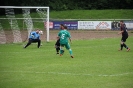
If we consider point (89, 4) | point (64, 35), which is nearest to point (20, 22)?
point (64, 35)

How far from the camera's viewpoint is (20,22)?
116ft

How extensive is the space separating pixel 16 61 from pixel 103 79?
7113 mm

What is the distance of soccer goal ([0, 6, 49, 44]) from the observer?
33844 mm

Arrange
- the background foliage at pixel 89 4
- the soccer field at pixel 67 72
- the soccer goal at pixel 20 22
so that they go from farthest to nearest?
the background foliage at pixel 89 4, the soccer goal at pixel 20 22, the soccer field at pixel 67 72

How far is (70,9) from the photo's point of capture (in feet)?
224

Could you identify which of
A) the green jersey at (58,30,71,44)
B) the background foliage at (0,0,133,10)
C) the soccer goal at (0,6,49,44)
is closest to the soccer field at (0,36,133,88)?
the green jersey at (58,30,71,44)

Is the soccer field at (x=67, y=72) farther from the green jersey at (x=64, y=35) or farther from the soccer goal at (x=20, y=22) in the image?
the soccer goal at (x=20, y=22)

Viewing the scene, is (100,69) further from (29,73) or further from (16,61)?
(16,61)

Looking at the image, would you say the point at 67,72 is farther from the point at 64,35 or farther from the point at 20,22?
the point at 20,22

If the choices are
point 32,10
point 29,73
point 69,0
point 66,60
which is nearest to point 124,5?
point 69,0

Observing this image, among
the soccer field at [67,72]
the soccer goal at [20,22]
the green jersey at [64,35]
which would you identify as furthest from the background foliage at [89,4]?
the soccer field at [67,72]

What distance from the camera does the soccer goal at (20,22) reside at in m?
33.8

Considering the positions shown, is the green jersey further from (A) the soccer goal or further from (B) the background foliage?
(B) the background foliage

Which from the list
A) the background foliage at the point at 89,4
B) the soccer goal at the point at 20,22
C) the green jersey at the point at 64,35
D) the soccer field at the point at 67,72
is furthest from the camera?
the background foliage at the point at 89,4
